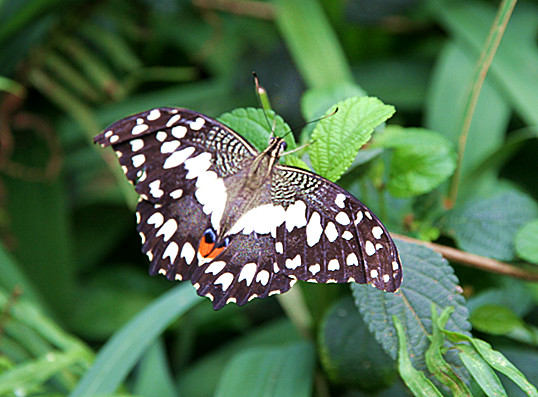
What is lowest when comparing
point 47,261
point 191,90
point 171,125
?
point 47,261

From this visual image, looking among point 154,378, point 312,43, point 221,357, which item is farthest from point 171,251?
point 312,43

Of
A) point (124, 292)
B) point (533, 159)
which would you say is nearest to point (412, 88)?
point (533, 159)

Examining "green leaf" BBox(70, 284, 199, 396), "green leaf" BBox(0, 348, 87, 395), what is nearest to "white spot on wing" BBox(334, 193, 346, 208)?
"green leaf" BBox(70, 284, 199, 396)

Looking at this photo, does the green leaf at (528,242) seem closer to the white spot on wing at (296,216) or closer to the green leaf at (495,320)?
the green leaf at (495,320)

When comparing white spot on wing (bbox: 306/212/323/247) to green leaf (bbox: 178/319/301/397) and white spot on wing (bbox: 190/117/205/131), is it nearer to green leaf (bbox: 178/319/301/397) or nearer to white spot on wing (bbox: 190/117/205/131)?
white spot on wing (bbox: 190/117/205/131)

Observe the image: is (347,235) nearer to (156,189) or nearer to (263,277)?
(263,277)

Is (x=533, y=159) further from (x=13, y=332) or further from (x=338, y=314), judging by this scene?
(x=13, y=332)
